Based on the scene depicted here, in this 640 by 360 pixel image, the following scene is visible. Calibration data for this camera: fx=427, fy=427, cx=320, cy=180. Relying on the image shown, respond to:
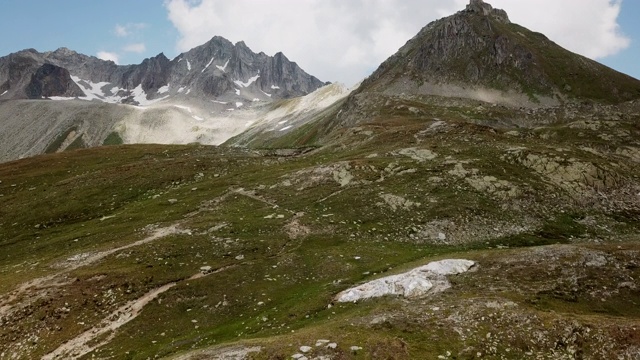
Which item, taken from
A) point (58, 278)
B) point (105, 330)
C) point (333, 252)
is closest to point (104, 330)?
point (105, 330)

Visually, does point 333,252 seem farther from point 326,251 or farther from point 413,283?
point 413,283

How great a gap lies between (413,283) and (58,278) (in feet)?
100

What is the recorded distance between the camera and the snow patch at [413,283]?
29500mm

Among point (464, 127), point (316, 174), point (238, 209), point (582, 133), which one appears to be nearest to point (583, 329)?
point (238, 209)

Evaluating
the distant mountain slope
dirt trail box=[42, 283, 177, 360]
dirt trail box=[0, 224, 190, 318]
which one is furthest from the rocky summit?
the distant mountain slope

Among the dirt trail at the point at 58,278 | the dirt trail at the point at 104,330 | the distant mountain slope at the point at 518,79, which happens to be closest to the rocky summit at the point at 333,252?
the dirt trail at the point at 104,330

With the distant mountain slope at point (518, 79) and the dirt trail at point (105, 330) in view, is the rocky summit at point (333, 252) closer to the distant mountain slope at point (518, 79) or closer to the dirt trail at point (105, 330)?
the dirt trail at point (105, 330)

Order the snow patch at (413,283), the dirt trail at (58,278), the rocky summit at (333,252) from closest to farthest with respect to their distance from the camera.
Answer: the rocky summit at (333,252) → the snow patch at (413,283) → the dirt trail at (58,278)

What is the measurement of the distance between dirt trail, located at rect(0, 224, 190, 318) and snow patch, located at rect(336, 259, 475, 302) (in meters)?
24.1

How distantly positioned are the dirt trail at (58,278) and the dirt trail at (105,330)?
695 cm

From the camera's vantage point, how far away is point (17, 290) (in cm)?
3553

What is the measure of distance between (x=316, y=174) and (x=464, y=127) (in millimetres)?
37045

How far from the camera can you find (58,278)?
3759cm

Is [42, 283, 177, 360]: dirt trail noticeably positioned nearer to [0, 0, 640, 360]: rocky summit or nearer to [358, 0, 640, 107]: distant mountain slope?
[0, 0, 640, 360]: rocky summit
